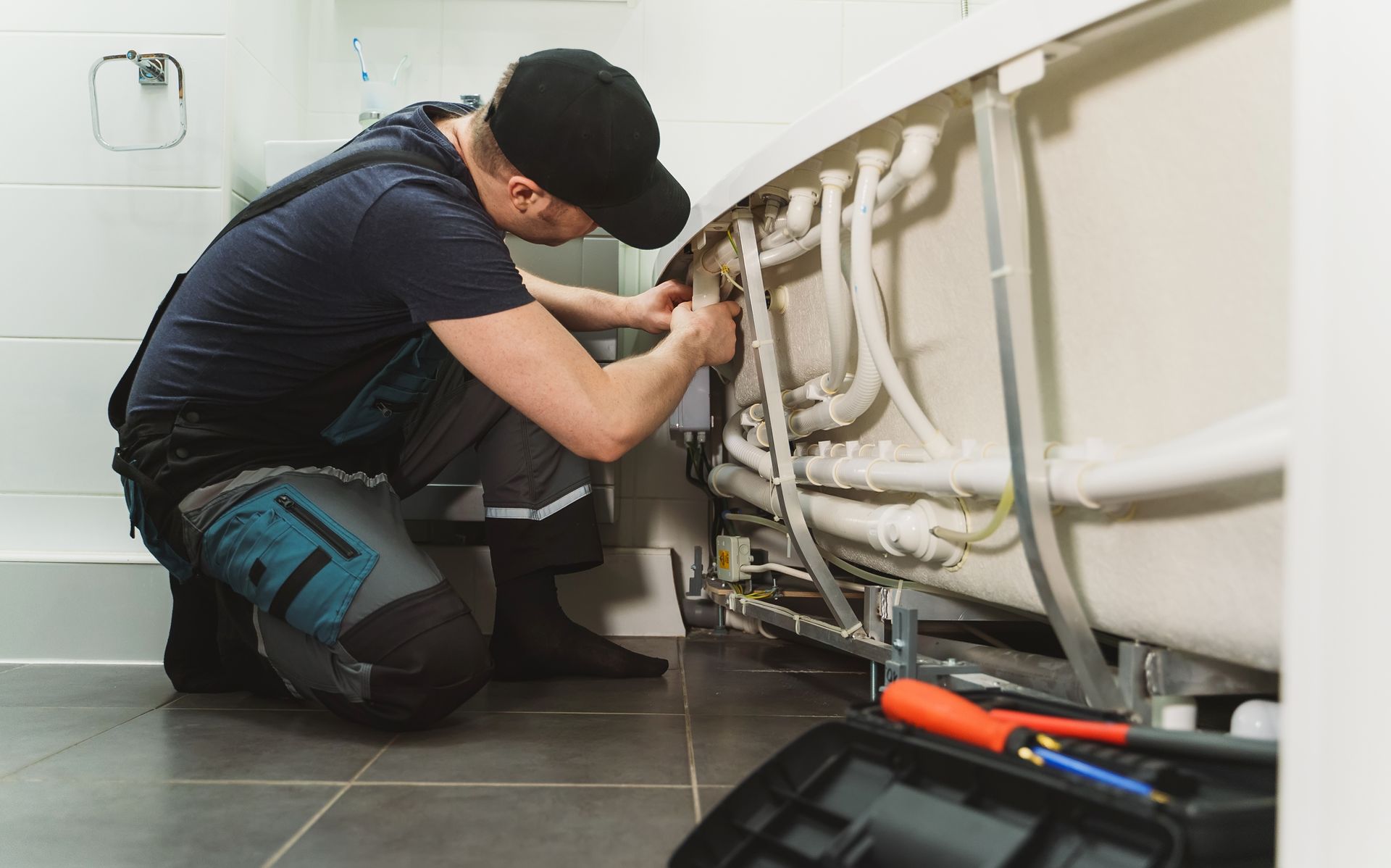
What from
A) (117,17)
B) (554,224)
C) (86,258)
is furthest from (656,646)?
(117,17)

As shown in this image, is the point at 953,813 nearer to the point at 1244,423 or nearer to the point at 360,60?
the point at 1244,423

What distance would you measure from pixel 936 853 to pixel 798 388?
775 millimetres

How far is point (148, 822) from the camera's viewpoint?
2.78 feet

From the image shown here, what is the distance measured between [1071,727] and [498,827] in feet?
1.62

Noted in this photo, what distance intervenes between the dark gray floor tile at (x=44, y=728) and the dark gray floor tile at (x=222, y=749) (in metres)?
0.02

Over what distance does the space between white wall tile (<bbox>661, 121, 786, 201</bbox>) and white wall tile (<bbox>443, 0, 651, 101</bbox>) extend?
0.16 meters

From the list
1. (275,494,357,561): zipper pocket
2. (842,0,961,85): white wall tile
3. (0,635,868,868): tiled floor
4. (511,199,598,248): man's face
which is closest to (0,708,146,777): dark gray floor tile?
(0,635,868,868): tiled floor

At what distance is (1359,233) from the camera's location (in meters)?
0.41

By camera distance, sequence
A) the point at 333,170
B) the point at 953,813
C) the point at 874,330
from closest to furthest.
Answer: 1. the point at 953,813
2. the point at 874,330
3. the point at 333,170

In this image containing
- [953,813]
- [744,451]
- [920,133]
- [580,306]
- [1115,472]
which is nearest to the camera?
[953,813]

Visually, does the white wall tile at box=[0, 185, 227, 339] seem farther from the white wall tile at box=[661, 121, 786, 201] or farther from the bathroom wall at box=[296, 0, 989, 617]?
the white wall tile at box=[661, 121, 786, 201]

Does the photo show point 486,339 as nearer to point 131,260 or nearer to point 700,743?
point 700,743

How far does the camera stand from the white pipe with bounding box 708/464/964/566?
0.97 m

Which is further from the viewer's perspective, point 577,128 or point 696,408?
point 696,408
